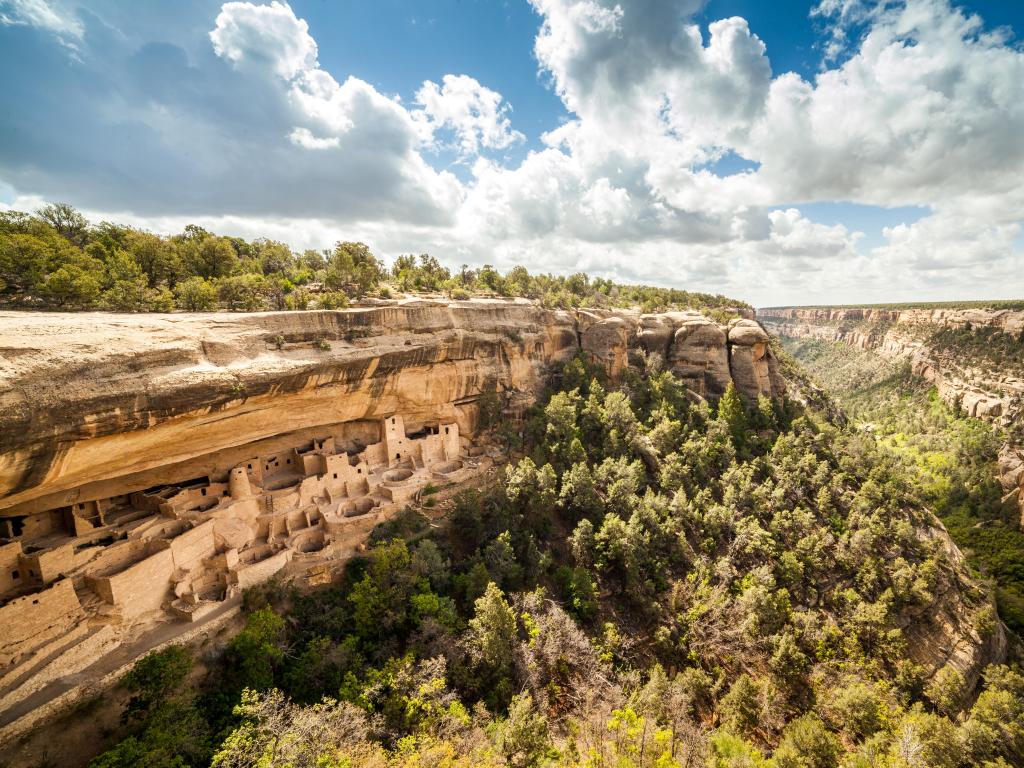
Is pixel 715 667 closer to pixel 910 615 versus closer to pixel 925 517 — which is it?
pixel 910 615

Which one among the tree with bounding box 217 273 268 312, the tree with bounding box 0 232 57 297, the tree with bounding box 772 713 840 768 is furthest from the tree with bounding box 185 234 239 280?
the tree with bounding box 772 713 840 768

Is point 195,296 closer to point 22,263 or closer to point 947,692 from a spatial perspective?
point 22,263

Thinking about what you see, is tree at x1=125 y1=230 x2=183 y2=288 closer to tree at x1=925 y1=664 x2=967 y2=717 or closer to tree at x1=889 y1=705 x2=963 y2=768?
tree at x1=889 y1=705 x2=963 y2=768

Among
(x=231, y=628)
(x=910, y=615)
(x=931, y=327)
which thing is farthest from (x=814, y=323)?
(x=231, y=628)

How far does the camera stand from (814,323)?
13050cm

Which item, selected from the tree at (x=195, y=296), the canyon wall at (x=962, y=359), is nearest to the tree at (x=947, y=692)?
the canyon wall at (x=962, y=359)

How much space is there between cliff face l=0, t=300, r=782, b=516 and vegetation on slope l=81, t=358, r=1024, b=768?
5632mm

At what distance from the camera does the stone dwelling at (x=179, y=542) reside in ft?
34.1

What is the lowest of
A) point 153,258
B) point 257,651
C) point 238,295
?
point 257,651

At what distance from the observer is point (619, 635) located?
55.7 feet

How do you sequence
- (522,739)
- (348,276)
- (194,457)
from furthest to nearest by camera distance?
(348,276) → (194,457) → (522,739)

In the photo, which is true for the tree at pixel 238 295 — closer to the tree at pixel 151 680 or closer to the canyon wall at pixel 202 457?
the canyon wall at pixel 202 457

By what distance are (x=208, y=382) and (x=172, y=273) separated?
508 inches

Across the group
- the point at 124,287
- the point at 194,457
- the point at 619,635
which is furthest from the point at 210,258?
the point at 619,635
